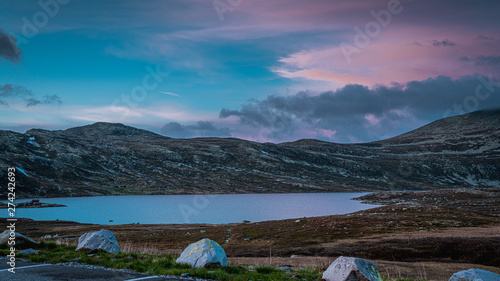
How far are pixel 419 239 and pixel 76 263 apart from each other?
164 ft

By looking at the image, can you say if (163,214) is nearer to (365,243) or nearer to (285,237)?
(285,237)

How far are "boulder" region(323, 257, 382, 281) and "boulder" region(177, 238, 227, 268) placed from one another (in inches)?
251

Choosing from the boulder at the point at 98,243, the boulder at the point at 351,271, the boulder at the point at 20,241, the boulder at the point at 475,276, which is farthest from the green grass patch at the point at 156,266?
the boulder at the point at 475,276

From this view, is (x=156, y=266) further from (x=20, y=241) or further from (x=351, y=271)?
(x=20, y=241)

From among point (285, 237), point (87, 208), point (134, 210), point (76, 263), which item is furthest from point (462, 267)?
point (87, 208)

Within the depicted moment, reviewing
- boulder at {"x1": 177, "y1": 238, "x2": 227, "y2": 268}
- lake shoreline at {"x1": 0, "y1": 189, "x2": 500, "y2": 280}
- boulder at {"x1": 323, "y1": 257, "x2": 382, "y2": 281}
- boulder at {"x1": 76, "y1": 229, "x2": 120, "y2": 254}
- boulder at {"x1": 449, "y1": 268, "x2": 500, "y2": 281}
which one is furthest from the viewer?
lake shoreline at {"x1": 0, "y1": 189, "x2": 500, "y2": 280}

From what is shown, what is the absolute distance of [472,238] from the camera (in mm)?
50375

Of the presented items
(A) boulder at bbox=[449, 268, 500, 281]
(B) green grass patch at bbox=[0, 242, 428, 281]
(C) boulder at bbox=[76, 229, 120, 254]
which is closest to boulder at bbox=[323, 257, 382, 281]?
(B) green grass patch at bbox=[0, 242, 428, 281]

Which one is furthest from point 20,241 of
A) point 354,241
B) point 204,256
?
point 354,241

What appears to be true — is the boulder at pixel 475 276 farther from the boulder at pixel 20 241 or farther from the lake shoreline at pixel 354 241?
the boulder at pixel 20 241

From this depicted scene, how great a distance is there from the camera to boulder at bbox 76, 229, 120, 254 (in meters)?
24.2

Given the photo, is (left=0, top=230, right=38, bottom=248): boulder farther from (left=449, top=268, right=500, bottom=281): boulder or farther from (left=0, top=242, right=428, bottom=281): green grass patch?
(left=449, top=268, right=500, bottom=281): boulder

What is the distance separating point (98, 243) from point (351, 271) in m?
18.1

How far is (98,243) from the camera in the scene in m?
24.6
